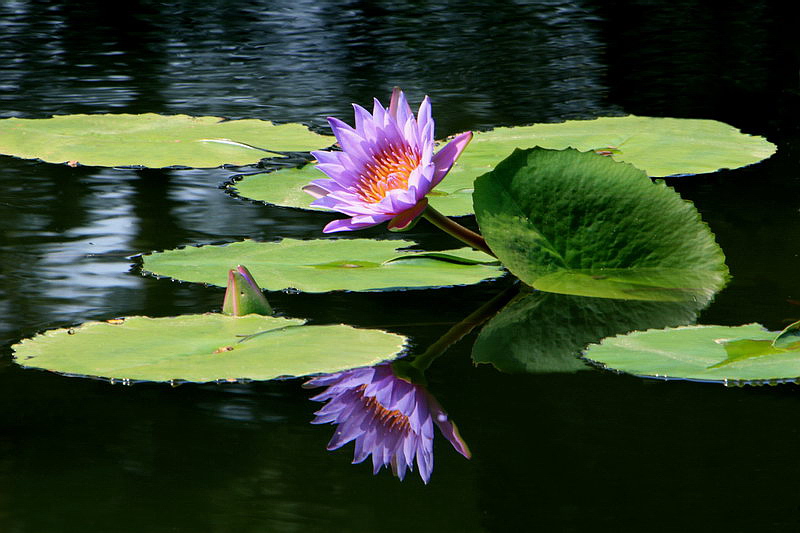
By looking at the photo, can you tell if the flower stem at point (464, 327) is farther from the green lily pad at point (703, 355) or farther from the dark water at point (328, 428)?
the green lily pad at point (703, 355)

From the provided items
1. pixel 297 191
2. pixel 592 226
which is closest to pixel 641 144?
pixel 297 191

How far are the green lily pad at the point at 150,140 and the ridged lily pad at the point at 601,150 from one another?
0.87 feet

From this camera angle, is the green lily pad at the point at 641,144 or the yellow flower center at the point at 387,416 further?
the green lily pad at the point at 641,144

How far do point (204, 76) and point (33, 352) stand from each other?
3.01 m

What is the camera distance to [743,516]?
1040mm

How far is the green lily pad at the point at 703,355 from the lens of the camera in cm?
131

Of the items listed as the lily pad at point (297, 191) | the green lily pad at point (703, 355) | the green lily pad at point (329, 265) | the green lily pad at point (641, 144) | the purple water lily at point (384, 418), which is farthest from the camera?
the green lily pad at point (641, 144)

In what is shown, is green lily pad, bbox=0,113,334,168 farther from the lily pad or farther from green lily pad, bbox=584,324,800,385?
green lily pad, bbox=584,324,800,385

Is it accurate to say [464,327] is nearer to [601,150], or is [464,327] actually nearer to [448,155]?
[448,155]

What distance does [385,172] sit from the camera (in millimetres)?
1695

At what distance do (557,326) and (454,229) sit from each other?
10.8 inches

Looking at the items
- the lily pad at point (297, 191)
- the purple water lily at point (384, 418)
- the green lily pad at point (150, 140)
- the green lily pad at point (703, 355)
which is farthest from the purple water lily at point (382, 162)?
the green lily pad at point (150, 140)

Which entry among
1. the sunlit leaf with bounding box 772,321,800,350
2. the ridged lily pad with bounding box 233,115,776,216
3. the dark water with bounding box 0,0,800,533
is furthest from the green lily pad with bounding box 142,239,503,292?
the sunlit leaf with bounding box 772,321,800,350

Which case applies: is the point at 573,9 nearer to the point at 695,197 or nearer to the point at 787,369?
the point at 695,197
